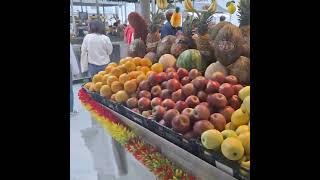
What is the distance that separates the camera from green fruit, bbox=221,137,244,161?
3.86ft

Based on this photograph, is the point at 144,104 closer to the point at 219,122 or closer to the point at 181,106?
the point at 181,106

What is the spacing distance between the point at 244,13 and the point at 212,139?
1.38 ft

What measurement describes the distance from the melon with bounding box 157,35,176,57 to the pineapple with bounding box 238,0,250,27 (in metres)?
0.49

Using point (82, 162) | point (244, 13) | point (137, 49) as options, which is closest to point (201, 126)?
point (244, 13)

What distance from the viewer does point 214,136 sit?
126 centimetres

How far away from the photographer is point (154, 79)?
1719mm

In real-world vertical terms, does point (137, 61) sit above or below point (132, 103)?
above

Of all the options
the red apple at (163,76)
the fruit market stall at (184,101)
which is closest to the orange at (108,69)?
the fruit market stall at (184,101)

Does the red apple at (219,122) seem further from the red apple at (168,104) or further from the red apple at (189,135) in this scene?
the red apple at (168,104)

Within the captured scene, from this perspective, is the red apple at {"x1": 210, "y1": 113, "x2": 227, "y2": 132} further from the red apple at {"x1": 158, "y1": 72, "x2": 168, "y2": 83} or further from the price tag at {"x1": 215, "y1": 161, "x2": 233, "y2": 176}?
the red apple at {"x1": 158, "y1": 72, "x2": 168, "y2": 83}
